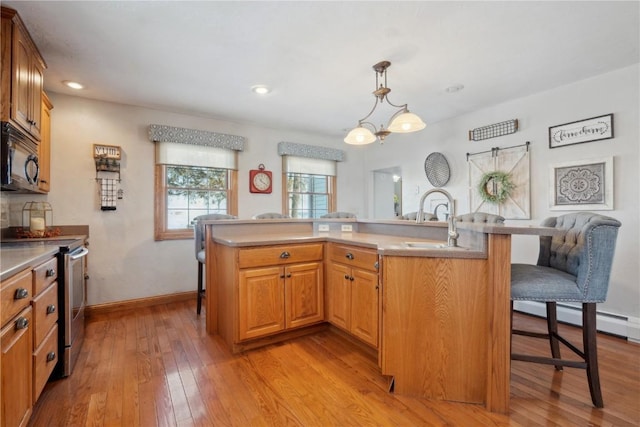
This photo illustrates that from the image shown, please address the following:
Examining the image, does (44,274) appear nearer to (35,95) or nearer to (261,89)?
(35,95)

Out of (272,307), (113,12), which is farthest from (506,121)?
(113,12)

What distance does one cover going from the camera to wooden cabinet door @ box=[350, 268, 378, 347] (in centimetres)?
209

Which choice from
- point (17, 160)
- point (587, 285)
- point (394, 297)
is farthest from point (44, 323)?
point (587, 285)

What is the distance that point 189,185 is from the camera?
13.1 ft

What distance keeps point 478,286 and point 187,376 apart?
1.94 meters

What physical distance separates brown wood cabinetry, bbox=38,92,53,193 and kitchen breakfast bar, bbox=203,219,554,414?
179 centimetres

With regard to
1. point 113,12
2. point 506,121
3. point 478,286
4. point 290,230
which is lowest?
point 478,286

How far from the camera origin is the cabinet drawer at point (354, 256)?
6.93 feet

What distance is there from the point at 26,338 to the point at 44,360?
350mm

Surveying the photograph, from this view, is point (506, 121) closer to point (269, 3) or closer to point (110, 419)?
point (269, 3)

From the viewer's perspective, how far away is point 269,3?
185 cm

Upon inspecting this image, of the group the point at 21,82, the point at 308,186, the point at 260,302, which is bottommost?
the point at 260,302

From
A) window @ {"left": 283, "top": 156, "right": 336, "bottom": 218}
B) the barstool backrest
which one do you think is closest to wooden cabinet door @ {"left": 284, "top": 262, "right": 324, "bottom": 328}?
the barstool backrest

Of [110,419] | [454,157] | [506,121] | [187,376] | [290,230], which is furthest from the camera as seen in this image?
[454,157]
